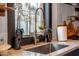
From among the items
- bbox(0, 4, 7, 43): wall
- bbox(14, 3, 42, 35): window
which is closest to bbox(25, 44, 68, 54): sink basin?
bbox(14, 3, 42, 35): window

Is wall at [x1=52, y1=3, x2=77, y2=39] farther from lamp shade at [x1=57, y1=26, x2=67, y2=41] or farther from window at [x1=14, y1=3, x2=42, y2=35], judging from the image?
window at [x1=14, y1=3, x2=42, y2=35]

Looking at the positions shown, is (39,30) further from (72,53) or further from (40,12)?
(72,53)

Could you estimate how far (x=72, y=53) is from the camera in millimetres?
1640

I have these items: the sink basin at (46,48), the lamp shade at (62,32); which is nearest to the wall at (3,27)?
the sink basin at (46,48)

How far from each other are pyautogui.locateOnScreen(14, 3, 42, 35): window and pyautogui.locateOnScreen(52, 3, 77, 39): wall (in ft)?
1.18

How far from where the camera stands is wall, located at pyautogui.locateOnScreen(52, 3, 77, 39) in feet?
7.37

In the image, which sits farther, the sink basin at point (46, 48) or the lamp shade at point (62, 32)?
the lamp shade at point (62, 32)

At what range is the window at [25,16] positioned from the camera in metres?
1.61

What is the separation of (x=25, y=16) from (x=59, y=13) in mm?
704

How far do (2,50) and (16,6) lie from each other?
59cm

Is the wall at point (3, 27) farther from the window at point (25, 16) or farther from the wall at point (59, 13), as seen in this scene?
the wall at point (59, 13)

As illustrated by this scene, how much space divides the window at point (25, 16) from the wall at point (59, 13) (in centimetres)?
36

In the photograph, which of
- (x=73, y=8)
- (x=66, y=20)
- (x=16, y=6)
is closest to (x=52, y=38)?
(x=66, y=20)

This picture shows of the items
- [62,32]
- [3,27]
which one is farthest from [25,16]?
[62,32]
